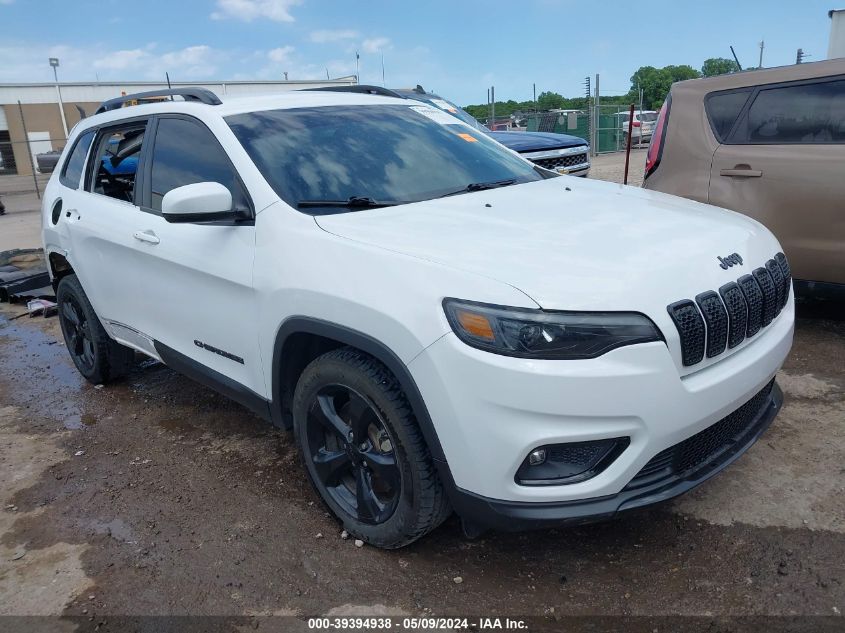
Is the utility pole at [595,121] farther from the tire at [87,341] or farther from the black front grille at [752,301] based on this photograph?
the black front grille at [752,301]

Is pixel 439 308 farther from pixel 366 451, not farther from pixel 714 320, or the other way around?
pixel 714 320

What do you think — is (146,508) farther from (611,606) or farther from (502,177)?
(502,177)

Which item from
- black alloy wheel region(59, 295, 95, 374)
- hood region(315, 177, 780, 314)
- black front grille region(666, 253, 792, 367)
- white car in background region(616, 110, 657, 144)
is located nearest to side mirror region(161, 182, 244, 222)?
hood region(315, 177, 780, 314)

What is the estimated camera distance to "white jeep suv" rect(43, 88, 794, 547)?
216cm

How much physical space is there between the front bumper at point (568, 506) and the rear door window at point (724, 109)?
3.22 meters

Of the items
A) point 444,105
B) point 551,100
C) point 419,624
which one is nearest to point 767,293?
point 419,624

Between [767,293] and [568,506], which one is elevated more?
[767,293]

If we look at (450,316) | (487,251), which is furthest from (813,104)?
(450,316)

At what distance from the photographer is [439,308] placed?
2223mm

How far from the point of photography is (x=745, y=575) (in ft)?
8.21

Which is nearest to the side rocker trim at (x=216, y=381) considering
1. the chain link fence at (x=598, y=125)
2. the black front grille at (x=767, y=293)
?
the black front grille at (x=767, y=293)

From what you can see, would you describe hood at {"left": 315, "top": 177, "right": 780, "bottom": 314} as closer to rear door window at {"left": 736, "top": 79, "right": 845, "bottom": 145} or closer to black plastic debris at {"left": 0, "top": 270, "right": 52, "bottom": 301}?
rear door window at {"left": 736, "top": 79, "right": 845, "bottom": 145}

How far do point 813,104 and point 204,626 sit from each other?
4619 mm

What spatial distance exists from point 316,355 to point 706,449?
5.07 feet
